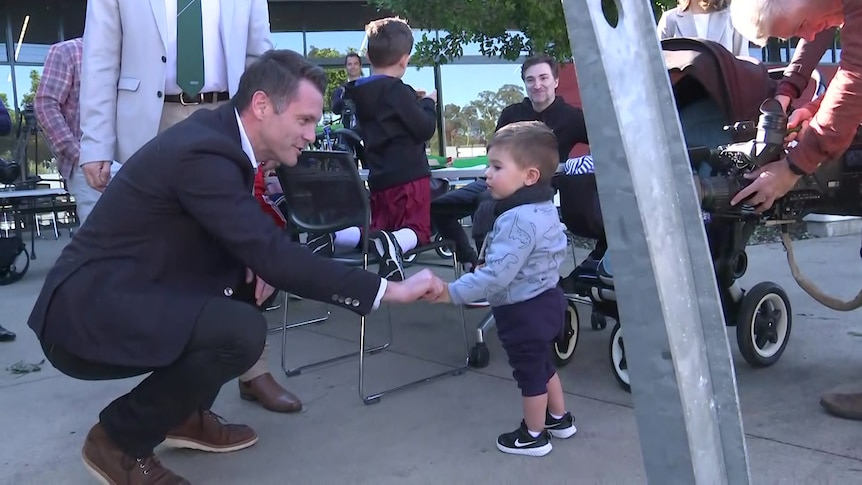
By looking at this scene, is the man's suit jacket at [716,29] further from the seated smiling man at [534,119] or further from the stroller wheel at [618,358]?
the stroller wheel at [618,358]

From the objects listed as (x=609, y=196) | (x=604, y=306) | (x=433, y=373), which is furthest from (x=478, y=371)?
(x=609, y=196)

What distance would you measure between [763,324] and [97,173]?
2.95 m

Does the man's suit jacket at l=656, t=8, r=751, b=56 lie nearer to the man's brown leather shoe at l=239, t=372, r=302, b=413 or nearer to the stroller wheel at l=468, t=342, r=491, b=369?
the stroller wheel at l=468, t=342, r=491, b=369

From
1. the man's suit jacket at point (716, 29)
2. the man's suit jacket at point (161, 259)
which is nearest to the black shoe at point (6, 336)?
the man's suit jacket at point (161, 259)

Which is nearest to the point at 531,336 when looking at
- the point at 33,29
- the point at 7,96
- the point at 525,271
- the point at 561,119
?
the point at 525,271

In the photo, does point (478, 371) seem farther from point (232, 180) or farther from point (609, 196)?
point (609, 196)

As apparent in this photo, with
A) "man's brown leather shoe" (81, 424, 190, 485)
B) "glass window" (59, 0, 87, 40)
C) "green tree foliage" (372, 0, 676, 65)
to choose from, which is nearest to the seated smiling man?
"green tree foliage" (372, 0, 676, 65)

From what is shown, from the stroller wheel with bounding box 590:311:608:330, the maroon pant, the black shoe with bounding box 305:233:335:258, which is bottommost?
the stroller wheel with bounding box 590:311:608:330

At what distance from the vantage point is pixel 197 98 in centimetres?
351

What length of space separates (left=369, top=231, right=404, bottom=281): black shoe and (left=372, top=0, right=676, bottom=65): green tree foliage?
343cm

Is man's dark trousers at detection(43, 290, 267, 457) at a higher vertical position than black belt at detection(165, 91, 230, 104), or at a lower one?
lower

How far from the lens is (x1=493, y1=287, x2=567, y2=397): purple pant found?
2945mm

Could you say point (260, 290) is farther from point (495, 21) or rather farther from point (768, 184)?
point (495, 21)

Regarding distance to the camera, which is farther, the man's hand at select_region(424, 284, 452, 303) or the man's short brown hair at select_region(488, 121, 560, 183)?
the man's short brown hair at select_region(488, 121, 560, 183)
